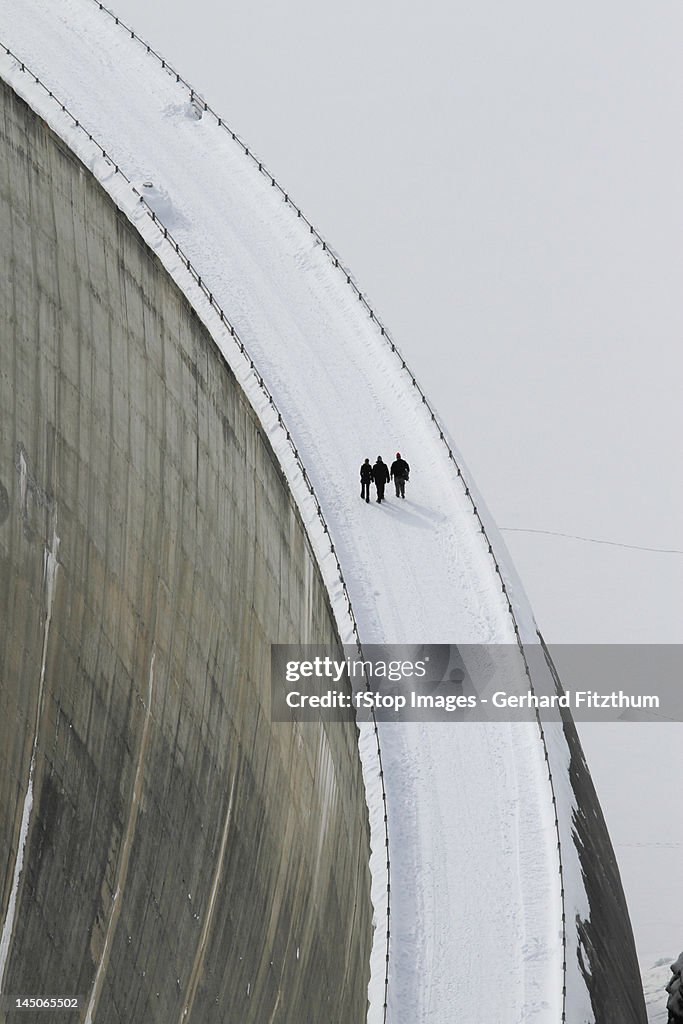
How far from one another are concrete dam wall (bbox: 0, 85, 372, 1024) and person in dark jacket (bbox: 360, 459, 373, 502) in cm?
117

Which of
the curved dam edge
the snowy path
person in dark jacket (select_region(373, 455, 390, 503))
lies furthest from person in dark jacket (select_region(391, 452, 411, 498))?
the curved dam edge

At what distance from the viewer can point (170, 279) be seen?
77.3ft

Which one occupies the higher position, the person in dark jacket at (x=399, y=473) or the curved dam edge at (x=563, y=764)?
the person in dark jacket at (x=399, y=473)

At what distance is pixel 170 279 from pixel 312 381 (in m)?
3.11

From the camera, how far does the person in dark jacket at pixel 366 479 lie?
20.8m

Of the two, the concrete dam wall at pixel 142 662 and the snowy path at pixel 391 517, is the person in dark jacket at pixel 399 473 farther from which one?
the concrete dam wall at pixel 142 662

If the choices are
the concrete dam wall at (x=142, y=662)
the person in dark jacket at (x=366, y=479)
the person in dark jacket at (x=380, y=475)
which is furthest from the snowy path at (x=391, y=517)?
the concrete dam wall at (x=142, y=662)

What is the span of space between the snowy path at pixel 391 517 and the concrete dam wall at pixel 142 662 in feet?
3.18

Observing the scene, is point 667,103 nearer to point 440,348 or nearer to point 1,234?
point 440,348

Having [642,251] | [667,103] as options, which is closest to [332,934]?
[642,251]

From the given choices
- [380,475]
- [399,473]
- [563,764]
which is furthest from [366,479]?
[563,764]

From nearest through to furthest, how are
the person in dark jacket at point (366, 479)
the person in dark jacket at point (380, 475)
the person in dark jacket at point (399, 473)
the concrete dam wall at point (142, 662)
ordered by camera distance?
the concrete dam wall at point (142, 662) → the person in dark jacket at point (380, 475) → the person in dark jacket at point (366, 479) → the person in dark jacket at point (399, 473)

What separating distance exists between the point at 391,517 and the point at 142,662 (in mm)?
6530

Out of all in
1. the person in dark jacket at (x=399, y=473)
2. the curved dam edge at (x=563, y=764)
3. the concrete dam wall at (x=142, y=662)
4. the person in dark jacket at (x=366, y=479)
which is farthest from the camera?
the person in dark jacket at (x=399, y=473)
